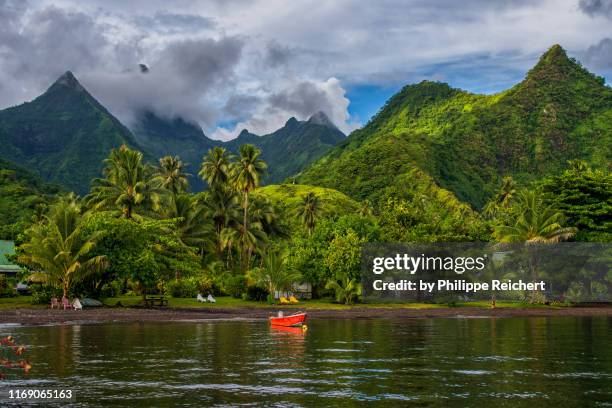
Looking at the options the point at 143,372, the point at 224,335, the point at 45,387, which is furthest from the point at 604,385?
the point at 224,335

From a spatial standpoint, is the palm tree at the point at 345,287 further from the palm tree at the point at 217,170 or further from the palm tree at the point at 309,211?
the palm tree at the point at 309,211

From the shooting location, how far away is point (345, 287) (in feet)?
292

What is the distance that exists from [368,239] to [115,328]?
4306 cm

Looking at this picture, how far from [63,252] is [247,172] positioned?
42107 millimetres

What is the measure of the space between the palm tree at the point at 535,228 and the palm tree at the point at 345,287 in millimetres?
21730

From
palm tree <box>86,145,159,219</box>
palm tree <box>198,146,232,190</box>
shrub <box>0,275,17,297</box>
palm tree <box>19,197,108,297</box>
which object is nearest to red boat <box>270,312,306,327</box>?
palm tree <box>19,197,108,297</box>

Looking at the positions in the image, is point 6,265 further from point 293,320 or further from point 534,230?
point 534,230

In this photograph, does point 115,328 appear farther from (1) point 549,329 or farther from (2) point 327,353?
(1) point 549,329

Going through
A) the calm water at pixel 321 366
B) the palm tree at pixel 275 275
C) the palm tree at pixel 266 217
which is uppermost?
the palm tree at pixel 266 217

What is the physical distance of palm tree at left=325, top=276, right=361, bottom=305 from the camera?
88.4 meters

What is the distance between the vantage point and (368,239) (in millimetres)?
91562

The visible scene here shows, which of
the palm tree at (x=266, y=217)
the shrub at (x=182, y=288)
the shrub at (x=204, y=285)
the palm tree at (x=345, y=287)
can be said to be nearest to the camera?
the palm tree at (x=345, y=287)

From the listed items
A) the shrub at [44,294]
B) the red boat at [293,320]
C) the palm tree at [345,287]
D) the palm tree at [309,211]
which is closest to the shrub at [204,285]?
the palm tree at [345,287]

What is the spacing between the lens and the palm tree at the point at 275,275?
287 ft
